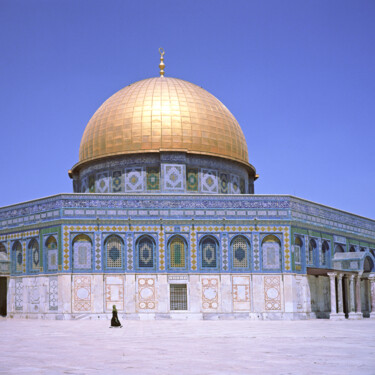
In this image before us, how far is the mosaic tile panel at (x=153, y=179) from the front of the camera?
33.3 metres

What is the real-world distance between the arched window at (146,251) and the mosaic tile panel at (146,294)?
685 millimetres

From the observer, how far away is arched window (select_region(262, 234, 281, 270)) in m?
29.7

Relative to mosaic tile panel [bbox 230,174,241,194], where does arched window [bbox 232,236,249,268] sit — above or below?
below

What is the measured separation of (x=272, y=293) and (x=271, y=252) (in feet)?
6.14

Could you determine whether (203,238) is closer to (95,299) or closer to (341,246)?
(95,299)

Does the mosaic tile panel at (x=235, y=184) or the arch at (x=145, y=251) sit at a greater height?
the mosaic tile panel at (x=235, y=184)

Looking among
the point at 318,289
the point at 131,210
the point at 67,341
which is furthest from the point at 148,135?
the point at 67,341

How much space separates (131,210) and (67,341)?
49.7 feet

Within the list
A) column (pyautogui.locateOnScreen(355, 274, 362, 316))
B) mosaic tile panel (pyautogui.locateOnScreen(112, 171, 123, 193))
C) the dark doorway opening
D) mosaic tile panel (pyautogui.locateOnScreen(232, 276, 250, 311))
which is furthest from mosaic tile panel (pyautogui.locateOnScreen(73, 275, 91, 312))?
column (pyautogui.locateOnScreen(355, 274, 362, 316))

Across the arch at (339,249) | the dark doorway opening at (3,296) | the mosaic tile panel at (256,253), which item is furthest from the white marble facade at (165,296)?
the arch at (339,249)

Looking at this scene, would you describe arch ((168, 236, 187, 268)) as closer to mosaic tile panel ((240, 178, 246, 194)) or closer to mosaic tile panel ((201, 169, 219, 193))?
mosaic tile panel ((201, 169, 219, 193))

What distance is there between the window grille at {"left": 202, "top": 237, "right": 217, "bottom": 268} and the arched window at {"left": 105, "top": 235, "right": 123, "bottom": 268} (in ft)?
12.5

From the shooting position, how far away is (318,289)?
103 ft

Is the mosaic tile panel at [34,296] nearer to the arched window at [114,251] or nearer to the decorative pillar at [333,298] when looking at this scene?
the arched window at [114,251]
